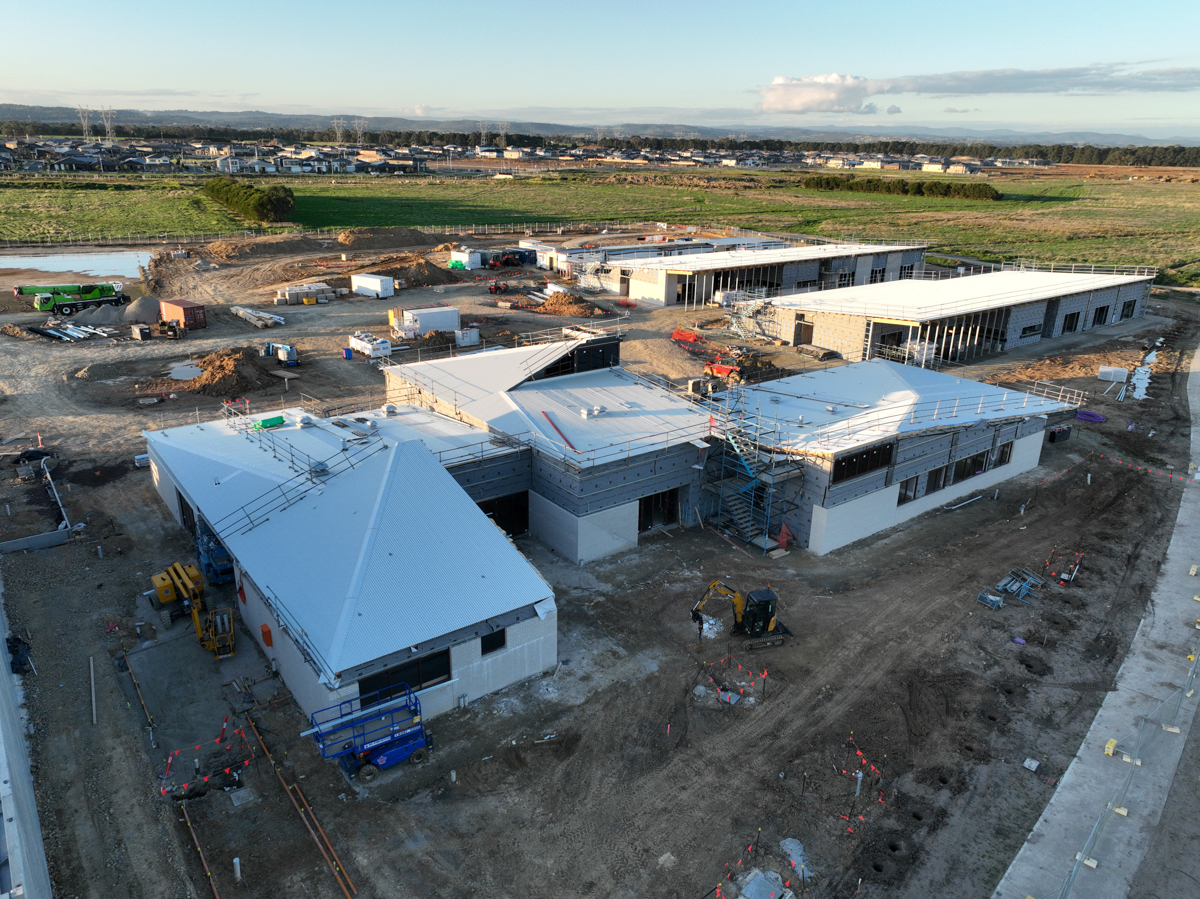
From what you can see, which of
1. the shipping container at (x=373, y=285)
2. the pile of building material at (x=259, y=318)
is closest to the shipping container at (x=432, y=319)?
the pile of building material at (x=259, y=318)

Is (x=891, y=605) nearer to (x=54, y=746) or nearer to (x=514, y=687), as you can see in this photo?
(x=514, y=687)

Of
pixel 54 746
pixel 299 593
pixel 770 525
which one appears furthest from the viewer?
pixel 770 525

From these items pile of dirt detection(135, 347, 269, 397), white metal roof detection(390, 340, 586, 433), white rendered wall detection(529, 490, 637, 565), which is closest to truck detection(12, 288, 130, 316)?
pile of dirt detection(135, 347, 269, 397)

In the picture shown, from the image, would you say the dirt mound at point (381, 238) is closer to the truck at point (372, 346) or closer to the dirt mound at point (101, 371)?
the truck at point (372, 346)

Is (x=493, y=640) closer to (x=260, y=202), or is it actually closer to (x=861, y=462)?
(x=861, y=462)

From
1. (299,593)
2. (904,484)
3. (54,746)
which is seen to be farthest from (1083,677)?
(54,746)

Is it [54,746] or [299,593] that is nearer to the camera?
[54,746]

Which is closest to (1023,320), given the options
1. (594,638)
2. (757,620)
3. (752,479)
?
(752,479)
